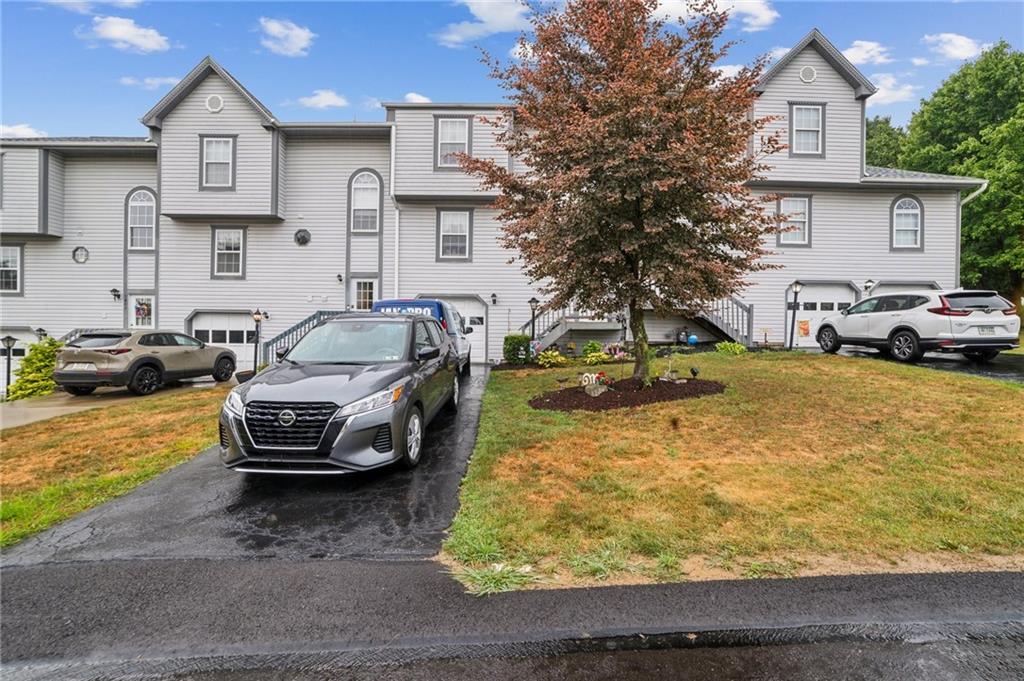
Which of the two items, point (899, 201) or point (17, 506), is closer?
point (17, 506)

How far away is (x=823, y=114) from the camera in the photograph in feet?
53.1

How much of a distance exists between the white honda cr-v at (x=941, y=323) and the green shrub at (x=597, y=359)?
626 cm

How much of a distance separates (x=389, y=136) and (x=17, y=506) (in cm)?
1499

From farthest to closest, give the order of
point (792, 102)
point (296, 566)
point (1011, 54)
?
point (1011, 54) → point (792, 102) → point (296, 566)

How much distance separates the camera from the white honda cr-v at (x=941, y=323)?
30.6 feet

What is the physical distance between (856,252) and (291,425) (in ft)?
62.9

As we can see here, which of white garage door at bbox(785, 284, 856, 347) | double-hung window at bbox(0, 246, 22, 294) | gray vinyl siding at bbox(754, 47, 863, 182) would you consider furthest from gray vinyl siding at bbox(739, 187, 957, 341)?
double-hung window at bbox(0, 246, 22, 294)

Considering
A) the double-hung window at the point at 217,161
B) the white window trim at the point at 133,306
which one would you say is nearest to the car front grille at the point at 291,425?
the double-hung window at the point at 217,161

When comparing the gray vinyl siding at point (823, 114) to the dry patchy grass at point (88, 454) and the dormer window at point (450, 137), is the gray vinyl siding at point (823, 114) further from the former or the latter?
the dry patchy grass at point (88, 454)

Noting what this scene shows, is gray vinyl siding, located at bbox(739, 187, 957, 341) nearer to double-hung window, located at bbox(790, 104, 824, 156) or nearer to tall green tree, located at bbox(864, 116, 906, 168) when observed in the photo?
double-hung window, located at bbox(790, 104, 824, 156)

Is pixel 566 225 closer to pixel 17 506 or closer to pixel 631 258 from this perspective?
pixel 631 258

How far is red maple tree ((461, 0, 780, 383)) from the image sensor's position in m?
6.53

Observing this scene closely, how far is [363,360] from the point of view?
5328 mm

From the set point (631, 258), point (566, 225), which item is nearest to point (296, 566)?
point (566, 225)
